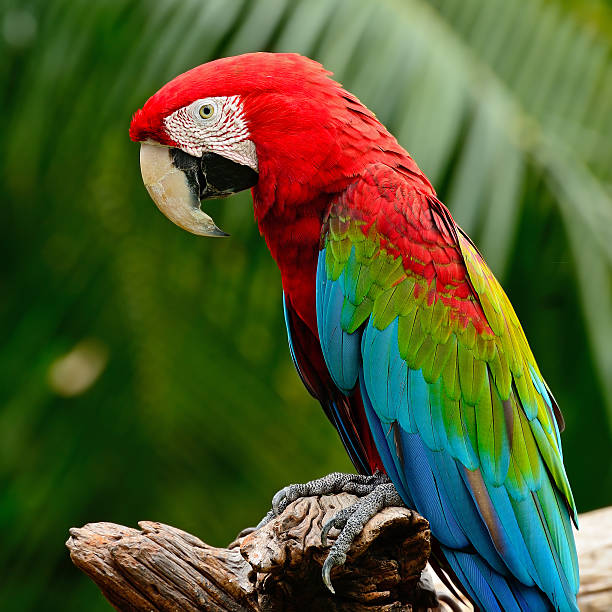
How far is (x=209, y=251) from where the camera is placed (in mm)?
2148

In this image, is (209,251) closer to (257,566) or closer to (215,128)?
(215,128)

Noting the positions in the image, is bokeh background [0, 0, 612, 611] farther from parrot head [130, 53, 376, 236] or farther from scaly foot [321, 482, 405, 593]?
scaly foot [321, 482, 405, 593]

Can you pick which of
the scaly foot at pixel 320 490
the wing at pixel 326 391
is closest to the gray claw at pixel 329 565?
the scaly foot at pixel 320 490

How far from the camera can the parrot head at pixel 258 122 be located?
54.6 inches

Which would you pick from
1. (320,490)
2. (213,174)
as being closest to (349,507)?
(320,490)

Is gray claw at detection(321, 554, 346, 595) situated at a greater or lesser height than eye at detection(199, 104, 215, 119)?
lesser

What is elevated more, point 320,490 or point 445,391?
point 445,391

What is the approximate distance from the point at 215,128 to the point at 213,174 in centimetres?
9

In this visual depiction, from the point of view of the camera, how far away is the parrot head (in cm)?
139

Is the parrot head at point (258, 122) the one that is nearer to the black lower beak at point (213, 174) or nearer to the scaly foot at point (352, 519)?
the black lower beak at point (213, 174)

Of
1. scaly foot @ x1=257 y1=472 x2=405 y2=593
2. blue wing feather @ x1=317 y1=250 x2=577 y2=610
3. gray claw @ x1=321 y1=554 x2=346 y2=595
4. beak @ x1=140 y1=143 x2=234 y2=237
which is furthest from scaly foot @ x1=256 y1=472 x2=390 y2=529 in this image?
beak @ x1=140 y1=143 x2=234 y2=237

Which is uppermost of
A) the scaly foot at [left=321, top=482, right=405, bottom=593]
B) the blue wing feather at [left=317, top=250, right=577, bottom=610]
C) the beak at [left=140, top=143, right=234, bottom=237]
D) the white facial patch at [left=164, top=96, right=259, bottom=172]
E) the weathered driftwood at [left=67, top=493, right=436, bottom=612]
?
the white facial patch at [left=164, top=96, right=259, bottom=172]

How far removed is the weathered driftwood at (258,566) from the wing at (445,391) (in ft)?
0.46

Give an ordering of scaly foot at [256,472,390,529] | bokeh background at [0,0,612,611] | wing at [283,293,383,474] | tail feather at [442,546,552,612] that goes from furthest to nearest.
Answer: bokeh background at [0,0,612,611] → wing at [283,293,383,474] → scaly foot at [256,472,390,529] → tail feather at [442,546,552,612]
